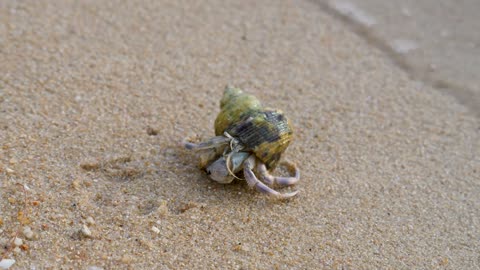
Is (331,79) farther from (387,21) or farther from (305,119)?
(387,21)

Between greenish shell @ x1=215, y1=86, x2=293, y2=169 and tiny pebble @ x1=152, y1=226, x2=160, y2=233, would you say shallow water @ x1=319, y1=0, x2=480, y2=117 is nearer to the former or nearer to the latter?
greenish shell @ x1=215, y1=86, x2=293, y2=169

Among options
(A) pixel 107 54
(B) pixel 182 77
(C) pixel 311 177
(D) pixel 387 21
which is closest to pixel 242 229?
(C) pixel 311 177

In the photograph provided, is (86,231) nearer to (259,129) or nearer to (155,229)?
(155,229)

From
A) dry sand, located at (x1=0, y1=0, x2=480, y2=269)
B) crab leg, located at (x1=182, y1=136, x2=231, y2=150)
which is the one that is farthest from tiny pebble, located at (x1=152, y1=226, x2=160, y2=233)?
crab leg, located at (x1=182, y1=136, x2=231, y2=150)

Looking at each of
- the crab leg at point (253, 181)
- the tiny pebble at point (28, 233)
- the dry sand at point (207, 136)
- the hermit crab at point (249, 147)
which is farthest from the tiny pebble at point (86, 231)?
the crab leg at point (253, 181)

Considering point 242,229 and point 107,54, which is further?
point 107,54

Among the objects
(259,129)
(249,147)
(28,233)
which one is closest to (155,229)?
(28,233)
